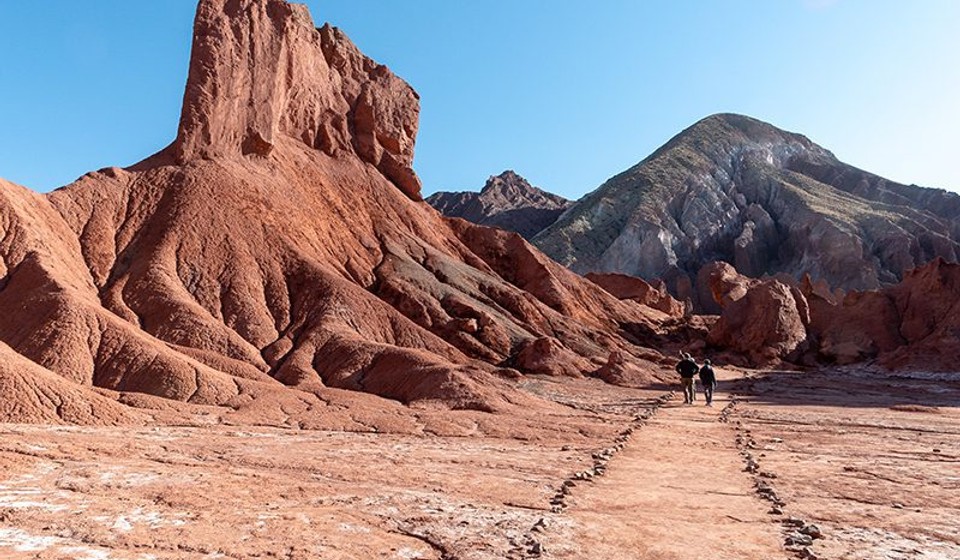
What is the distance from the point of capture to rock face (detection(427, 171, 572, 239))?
123m

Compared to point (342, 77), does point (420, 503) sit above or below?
below

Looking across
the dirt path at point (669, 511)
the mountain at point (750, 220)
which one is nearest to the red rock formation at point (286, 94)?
the dirt path at point (669, 511)

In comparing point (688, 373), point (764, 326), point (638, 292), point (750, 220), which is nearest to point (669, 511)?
point (688, 373)

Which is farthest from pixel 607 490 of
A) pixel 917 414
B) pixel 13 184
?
pixel 13 184

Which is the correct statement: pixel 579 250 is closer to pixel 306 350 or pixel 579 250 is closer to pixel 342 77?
pixel 342 77

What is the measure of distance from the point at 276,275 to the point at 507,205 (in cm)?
10120

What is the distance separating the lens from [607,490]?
35.9 feet

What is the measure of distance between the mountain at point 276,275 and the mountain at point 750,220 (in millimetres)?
42687

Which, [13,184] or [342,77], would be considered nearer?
[13,184]

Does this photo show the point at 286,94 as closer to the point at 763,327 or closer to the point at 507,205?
the point at 763,327

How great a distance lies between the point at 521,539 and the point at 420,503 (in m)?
2.05

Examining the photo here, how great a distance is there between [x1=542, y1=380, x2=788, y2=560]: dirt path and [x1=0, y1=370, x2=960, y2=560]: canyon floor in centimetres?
4

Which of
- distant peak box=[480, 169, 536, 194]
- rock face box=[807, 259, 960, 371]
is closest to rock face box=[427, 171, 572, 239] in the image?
distant peak box=[480, 169, 536, 194]

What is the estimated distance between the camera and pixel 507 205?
133125 mm
